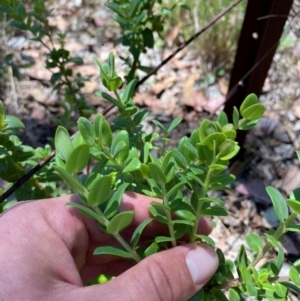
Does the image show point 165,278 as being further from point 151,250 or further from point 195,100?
point 195,100

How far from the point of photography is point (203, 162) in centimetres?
77

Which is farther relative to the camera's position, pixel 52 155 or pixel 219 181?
pixel 52 155

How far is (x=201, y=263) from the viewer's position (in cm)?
80

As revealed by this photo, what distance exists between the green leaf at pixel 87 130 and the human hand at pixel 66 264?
0.16m

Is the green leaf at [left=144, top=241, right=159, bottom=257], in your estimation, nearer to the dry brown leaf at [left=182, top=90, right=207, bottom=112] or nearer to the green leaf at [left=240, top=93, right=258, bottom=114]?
the green leaf at [left=240, top=93, right=258, bottom=114]

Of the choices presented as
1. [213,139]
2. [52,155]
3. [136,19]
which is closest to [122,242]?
[213,139]

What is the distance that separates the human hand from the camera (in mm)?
742

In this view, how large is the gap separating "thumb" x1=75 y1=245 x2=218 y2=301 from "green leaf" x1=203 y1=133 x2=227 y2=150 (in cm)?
22

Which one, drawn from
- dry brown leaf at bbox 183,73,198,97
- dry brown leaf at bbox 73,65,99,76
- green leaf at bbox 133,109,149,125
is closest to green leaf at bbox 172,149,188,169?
green leaf at bbox 133,109,149,125

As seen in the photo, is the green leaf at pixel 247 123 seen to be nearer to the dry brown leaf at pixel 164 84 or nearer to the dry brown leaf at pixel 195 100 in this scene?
the dry brown leaf at pixel 195 100

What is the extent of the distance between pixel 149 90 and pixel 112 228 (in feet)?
4.83

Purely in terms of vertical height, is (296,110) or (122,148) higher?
(122,148)

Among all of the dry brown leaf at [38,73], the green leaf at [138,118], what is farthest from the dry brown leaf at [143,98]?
the green leaf at [138,118]

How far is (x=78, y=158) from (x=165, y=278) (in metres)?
0.28
